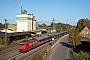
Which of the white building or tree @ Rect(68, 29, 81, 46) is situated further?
the white building

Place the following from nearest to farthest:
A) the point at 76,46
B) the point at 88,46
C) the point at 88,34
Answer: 1. the point at 88,46
2. the point at 76,46
3. the point at 88,34

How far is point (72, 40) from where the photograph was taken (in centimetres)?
4075

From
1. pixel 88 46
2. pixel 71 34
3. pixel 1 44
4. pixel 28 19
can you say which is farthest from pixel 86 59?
pixel 28 19

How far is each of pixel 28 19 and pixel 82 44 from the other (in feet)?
191

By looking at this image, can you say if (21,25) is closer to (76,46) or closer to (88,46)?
(76,46)

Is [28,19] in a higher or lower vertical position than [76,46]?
higher

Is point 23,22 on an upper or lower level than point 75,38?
upper

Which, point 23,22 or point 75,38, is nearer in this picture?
point 75,38

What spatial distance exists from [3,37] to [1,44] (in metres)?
2.80

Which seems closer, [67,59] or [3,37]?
[67,59]

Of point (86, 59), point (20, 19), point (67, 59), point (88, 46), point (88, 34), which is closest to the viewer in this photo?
point (86, 59)

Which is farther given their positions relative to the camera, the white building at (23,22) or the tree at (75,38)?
the white building at (23,22)

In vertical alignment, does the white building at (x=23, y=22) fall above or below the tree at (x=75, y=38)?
above

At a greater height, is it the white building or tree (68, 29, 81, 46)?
the white building
